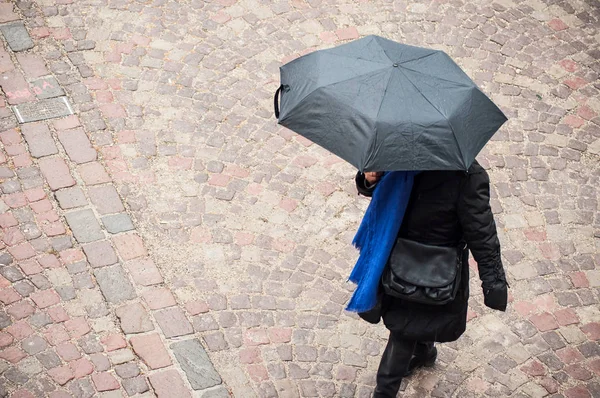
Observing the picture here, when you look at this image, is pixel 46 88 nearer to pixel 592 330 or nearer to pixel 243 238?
pixel 243 238

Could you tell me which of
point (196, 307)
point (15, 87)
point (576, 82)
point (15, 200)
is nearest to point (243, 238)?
point (196, 307)

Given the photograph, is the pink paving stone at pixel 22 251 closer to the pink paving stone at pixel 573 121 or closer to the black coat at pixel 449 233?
the black coat at pixel 449 233

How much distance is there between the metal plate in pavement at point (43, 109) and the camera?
741 centimetres

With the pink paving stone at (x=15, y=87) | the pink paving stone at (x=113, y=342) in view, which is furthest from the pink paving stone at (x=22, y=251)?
the pink paving stone at (x=15, y=87)

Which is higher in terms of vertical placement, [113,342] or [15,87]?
[15,87]

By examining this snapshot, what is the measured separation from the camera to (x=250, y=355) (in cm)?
594

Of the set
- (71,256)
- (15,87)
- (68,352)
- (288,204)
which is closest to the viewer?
(68,352)

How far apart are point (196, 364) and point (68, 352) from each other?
84 cm

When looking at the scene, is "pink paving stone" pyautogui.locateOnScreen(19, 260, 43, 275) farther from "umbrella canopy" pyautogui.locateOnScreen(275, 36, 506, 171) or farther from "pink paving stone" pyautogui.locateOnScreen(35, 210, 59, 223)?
"umbrella canopy" pyautogui.locateOnScreen(275, 36, 506, 171)

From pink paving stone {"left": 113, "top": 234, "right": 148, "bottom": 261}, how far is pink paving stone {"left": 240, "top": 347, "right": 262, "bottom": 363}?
112 cm

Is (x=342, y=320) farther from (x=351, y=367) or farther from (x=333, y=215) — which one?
(x=333, y=215)

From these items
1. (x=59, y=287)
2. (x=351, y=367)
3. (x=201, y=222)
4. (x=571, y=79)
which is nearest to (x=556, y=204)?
(x=571, y=79)

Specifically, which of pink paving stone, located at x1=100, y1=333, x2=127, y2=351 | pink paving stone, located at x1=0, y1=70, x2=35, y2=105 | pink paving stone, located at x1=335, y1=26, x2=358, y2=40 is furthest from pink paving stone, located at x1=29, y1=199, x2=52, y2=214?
pink paving stone, located at x1=335, y1=26, x2=358, y2=40

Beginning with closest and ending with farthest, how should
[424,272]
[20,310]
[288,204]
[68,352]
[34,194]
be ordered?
1. [424,272]
2. [68,352]
3. [20,310]
4. [34,194]
5. [288,204]
